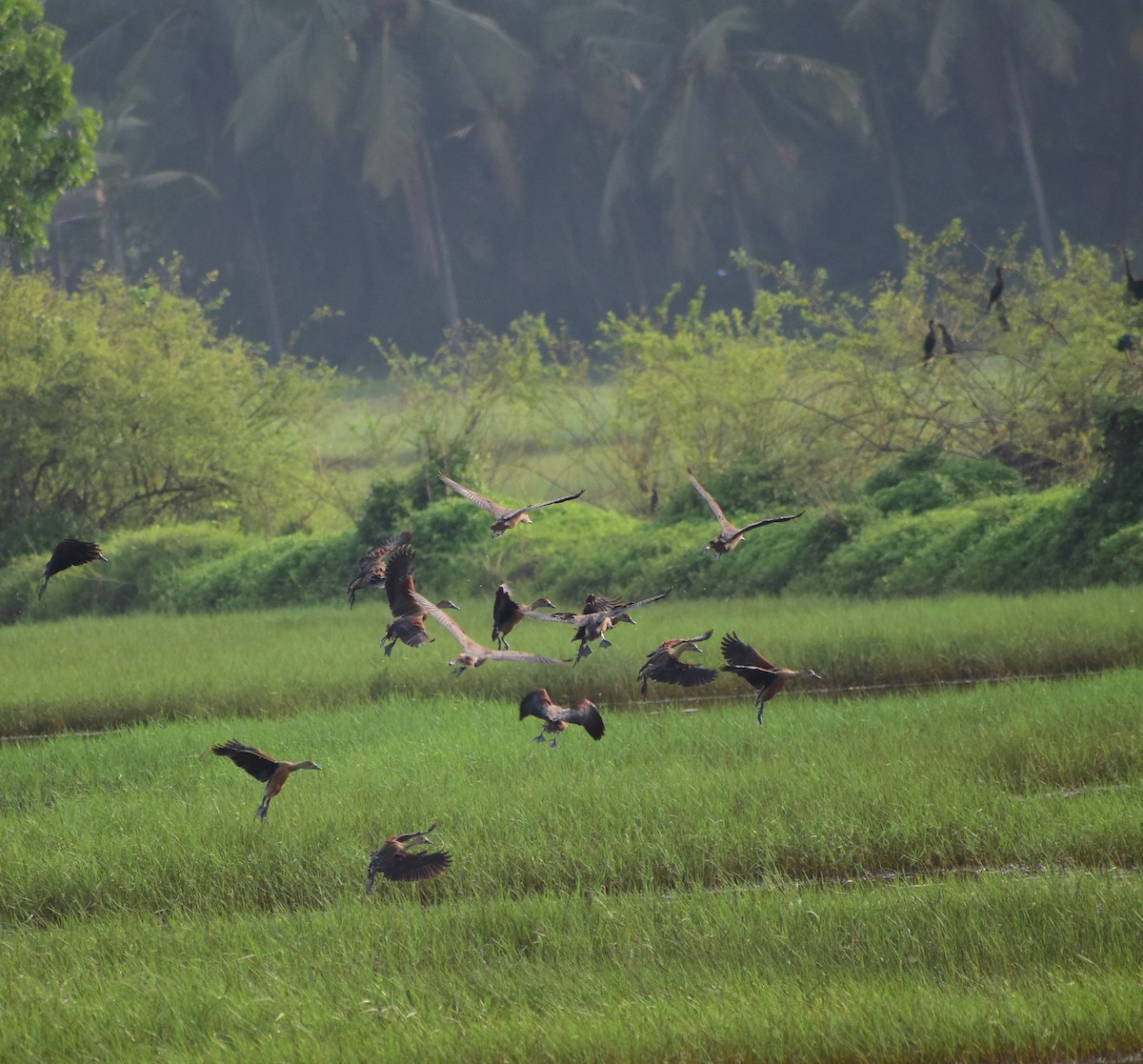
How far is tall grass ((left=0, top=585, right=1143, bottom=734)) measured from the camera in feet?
31.6

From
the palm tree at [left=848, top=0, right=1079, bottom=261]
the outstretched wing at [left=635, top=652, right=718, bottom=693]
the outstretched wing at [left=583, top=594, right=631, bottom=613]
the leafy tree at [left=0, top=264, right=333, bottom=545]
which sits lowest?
the leafy tree at [left=0, top=264, right=333, bottom=545]

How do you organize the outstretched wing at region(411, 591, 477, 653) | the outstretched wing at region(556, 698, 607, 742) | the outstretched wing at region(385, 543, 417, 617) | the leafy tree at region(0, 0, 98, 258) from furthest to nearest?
the leafy tree at region(0, 0, 98, 258), the outstretched wing at region(556, 698, 607, 742), the outstretched wing at region(385, 543, 417, 617), the outstretched wing at region(411, 591, 477, 653)

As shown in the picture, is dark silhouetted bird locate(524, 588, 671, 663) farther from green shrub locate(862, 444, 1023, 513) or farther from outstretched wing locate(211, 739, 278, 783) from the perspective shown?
green shrub locate(862, 444, 1023, 513)

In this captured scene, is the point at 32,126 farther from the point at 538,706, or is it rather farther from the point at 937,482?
the point at 538,706

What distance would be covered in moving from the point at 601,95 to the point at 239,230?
10.2m

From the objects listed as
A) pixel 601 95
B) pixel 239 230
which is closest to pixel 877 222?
pixel 601 95

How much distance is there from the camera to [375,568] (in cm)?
498

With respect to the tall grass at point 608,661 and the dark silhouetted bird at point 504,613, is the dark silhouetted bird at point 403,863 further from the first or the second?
the tall grass at point 608,661

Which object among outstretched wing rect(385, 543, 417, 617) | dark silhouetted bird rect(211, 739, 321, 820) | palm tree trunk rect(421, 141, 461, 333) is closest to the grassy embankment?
dark silhouetted bird rect(211, 739, 321, 820)

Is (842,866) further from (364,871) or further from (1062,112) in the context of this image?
(1062,112)

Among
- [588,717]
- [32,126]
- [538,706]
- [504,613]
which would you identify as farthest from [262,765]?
[32,126]

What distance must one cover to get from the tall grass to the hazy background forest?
23.3 meters

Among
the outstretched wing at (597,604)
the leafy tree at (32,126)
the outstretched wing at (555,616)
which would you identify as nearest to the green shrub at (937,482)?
the leafy tree at (32,126)

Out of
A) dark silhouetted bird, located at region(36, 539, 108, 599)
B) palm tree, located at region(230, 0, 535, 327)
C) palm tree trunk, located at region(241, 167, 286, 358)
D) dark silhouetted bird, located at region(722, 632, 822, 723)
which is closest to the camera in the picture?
dark silhouetted bird, located at region(722, 632, 822, 723)
